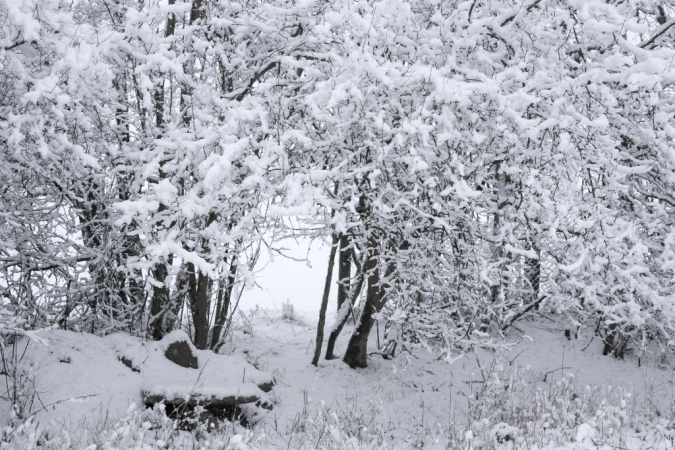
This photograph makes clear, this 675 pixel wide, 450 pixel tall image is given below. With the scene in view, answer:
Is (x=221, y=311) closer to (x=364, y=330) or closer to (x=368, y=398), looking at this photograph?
(x=364, y=330)

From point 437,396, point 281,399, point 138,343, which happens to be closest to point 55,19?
point 138,343

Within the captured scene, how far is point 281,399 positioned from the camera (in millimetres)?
6180

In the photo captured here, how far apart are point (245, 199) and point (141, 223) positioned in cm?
98

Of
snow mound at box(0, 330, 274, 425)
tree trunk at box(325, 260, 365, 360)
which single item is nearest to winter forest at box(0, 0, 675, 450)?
snow mound at box(0, 330, 274, 425)

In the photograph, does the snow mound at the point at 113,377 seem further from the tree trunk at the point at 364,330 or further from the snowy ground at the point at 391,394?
the tree trunk at the point at 364,330

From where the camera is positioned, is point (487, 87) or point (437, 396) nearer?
point (487, 87)

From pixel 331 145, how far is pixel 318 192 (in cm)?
142

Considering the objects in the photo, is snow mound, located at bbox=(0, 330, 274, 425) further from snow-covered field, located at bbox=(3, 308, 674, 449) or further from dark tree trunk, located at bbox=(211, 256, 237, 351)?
dark tree trunk, located at bbox=(211, 256, 237, 351)

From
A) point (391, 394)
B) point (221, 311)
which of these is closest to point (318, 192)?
Answer: point (391, 394)

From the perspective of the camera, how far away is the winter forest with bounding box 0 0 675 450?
4188mm

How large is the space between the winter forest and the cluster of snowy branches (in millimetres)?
38

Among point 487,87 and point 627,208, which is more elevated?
point 487,87

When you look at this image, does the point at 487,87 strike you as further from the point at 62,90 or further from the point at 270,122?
the point at 62,90

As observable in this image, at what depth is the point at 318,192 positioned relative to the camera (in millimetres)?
4320
